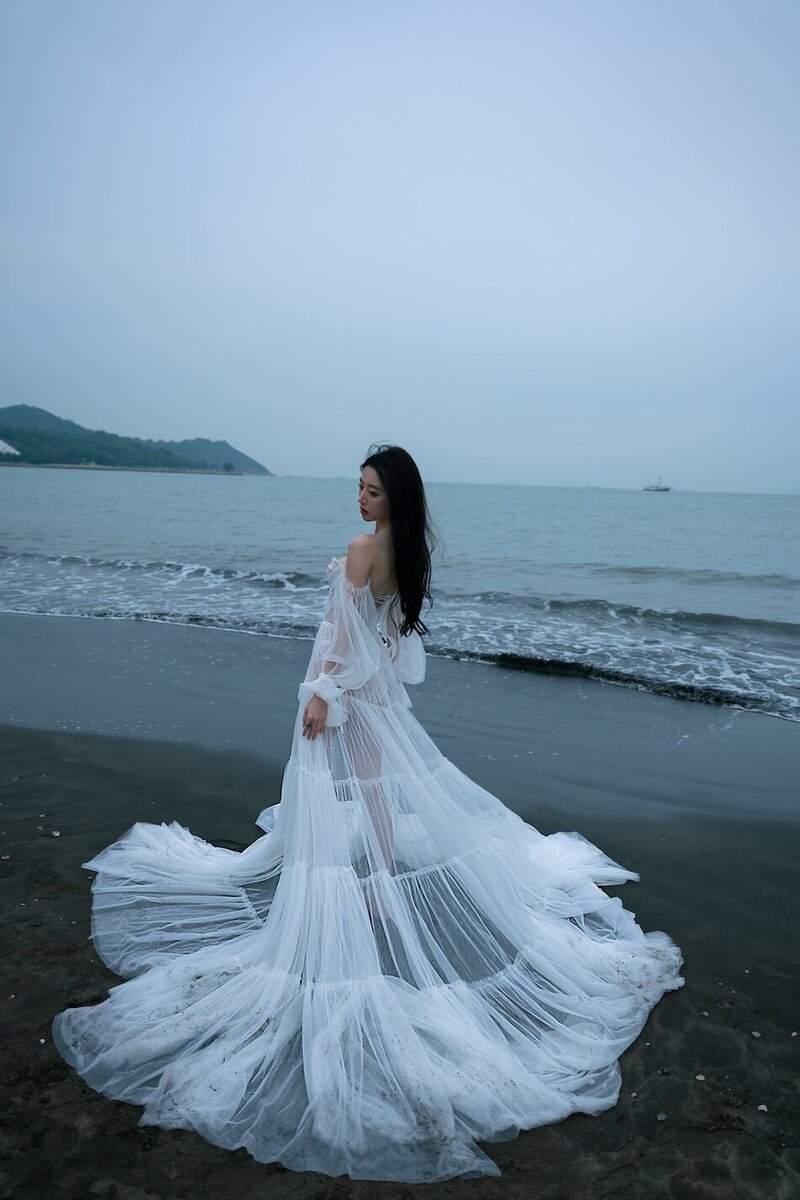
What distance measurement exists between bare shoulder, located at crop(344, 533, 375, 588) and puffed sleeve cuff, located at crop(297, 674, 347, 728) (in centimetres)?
44

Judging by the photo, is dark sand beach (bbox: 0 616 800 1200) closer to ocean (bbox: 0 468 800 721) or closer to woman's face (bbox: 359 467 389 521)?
ocean (bbox: 0 468 800 721)

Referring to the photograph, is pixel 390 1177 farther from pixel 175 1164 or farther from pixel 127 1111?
pixel 127 1111

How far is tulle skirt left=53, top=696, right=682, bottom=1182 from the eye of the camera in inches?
103

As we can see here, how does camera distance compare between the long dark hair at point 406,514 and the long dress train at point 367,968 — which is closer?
the long dress train at point 367,968

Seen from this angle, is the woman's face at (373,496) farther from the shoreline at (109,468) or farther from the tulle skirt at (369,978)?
the shoreline at (109,468)

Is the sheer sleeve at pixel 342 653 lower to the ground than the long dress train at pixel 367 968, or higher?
higher

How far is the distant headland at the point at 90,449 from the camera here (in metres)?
115

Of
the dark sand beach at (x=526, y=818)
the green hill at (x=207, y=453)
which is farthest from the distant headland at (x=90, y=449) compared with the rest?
the dark sand beach at (x=526, y=818)

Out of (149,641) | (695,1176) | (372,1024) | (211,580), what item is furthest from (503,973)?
(211,580)

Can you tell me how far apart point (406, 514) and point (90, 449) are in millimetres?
133362

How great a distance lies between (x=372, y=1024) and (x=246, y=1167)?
630 millimetres

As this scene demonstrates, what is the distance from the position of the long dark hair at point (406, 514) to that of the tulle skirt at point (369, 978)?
0.61 m

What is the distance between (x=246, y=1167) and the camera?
244 cm

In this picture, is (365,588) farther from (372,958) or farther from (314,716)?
(372,958)
